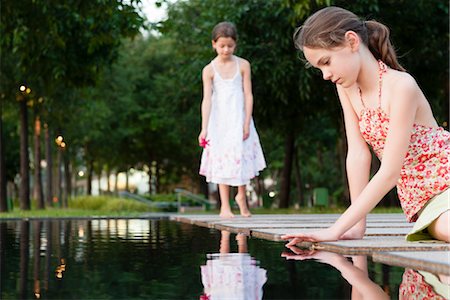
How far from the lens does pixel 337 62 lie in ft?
13.3

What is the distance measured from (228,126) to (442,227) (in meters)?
5.42

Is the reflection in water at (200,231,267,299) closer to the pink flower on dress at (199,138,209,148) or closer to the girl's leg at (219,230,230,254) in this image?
the girl's leg at (219,230,230,254)

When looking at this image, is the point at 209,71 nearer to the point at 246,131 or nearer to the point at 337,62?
the point at 246,131

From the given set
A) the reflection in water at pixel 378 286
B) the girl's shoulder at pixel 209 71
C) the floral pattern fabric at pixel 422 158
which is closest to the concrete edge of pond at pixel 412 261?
the reflection in water at pixel 378 286

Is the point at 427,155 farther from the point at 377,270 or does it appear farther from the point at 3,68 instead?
the point at 3,68

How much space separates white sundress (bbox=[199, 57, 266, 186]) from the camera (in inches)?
360

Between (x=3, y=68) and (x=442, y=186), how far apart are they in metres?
19.2

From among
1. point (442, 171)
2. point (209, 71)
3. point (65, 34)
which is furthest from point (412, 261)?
point (65, 34)

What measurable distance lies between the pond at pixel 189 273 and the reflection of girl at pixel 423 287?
0.03 metres

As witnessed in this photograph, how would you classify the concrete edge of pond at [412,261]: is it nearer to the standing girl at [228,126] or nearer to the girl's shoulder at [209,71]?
the standing girl at [228,126]

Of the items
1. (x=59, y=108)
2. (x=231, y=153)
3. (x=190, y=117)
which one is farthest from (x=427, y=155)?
(x=190, y=117)

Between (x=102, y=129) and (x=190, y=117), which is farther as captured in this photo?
(x=102, y=129)

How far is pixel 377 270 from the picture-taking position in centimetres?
300

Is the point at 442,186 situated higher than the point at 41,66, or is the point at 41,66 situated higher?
the point at 41,66
